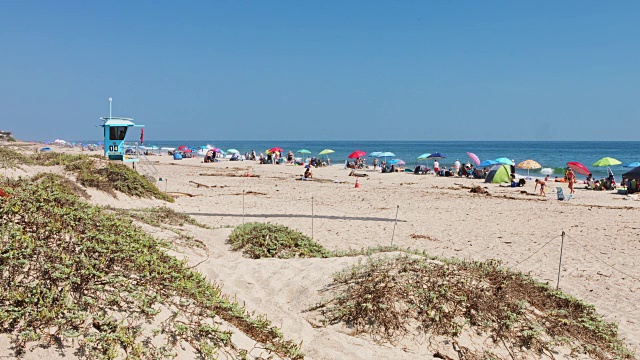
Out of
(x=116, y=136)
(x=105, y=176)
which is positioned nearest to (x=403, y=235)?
(x=105, y=176)

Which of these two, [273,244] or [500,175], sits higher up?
[273,244]

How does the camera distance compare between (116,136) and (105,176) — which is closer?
(105,176)

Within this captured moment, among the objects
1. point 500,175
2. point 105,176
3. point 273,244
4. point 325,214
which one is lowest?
point 325,214

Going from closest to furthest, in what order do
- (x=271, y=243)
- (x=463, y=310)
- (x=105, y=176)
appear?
(x=463, y=310), (x=271, y=243), (x=105, y=176)

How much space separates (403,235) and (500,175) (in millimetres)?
16275

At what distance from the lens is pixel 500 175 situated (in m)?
27.0

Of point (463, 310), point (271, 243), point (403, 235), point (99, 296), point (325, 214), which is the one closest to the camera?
point (99, 296)

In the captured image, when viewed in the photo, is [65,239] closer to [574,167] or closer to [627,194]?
[627,194]

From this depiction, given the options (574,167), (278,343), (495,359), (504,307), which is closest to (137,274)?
(278,343)

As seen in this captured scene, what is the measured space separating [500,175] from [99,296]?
84.3 feet

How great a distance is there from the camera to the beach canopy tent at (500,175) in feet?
88.3

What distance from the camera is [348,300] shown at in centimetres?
534

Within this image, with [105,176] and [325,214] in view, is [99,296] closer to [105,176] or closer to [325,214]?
[105,176]

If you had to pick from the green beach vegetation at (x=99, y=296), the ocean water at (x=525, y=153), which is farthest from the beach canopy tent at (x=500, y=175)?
the green beach vegetation at (x=99, y=296)
